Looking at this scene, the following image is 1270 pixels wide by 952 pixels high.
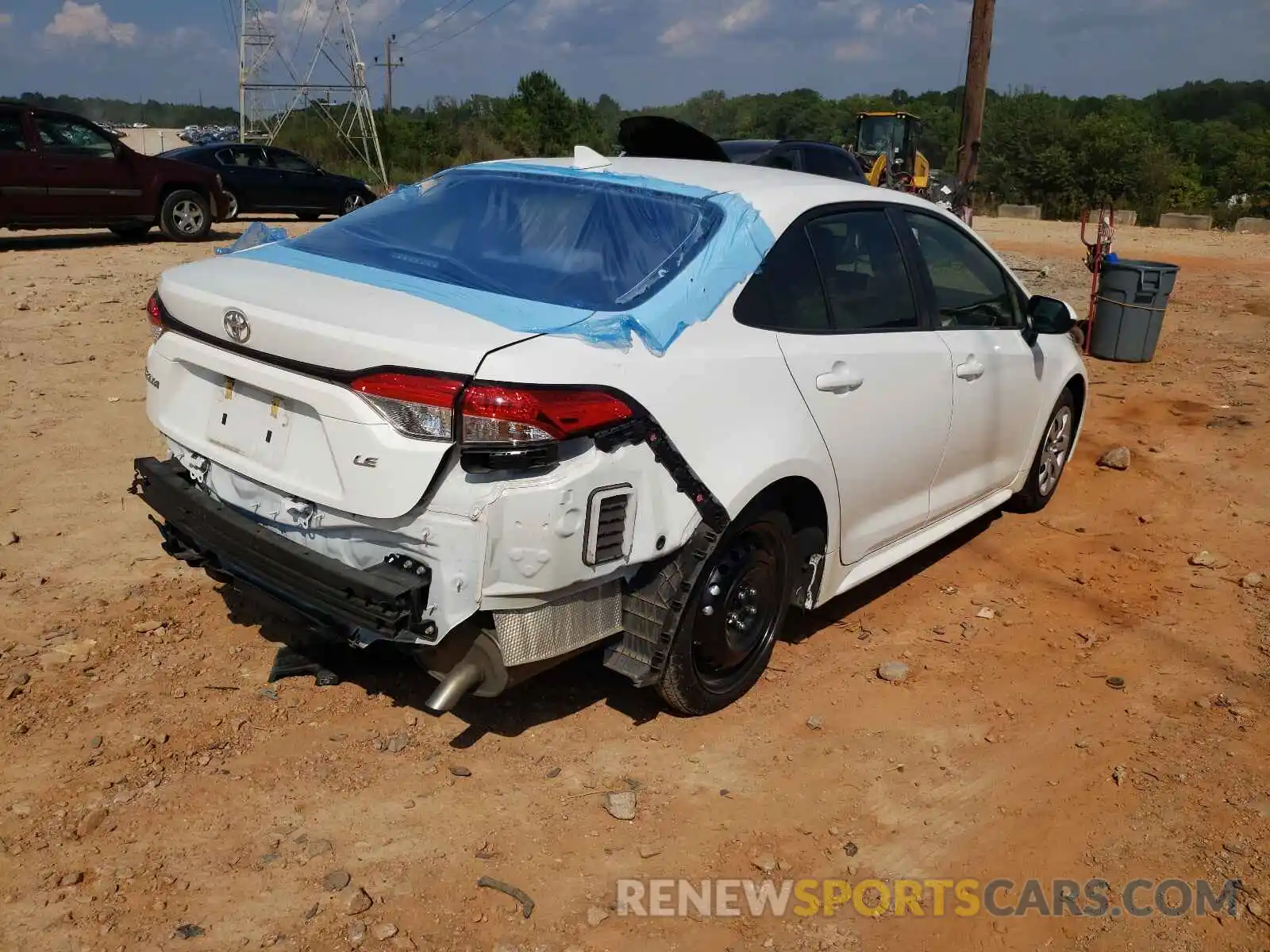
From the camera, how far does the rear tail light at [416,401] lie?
267 centimetres

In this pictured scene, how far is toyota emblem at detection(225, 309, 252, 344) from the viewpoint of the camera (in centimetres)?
304

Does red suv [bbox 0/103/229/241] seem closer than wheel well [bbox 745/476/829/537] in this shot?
No

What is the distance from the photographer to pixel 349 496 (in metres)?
2.80

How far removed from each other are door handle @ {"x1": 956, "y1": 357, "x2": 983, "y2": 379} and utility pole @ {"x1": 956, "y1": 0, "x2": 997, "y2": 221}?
8536mm

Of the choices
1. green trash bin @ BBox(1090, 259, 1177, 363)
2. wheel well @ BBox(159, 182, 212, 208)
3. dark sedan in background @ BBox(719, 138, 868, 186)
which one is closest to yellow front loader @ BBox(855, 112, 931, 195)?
dark sedan in background @ BBox(719, 138, 868, 186)

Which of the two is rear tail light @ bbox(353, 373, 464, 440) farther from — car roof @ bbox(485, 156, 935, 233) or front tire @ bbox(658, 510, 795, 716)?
car roof @ bbox(485, 156, 935, 233)

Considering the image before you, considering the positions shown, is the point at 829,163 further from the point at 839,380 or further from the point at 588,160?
the point at 839,380

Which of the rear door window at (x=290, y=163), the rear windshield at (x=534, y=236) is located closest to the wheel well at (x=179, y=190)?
the rear door window at (x=290, y=163)

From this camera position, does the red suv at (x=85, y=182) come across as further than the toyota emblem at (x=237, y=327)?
Yes

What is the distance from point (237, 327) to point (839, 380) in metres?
1.94

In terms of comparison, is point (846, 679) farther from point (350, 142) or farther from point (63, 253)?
point (350, 142)

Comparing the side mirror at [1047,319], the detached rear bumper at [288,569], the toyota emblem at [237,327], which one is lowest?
the detached rear bumper at [288,569]

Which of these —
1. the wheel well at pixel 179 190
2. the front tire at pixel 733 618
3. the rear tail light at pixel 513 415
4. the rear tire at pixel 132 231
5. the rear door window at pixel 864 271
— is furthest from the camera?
the rear tire at pixel 132 231

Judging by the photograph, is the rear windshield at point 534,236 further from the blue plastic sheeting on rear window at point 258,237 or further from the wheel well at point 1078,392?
the wheel well at point 1078,392
